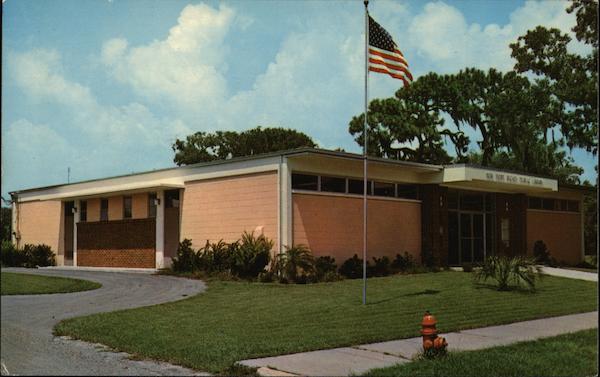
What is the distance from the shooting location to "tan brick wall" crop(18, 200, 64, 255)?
28.8 metres

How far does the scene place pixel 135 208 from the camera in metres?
25.3

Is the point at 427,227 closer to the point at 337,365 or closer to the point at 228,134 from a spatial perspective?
the point at 337,365

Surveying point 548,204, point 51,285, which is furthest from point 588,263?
point 51,285

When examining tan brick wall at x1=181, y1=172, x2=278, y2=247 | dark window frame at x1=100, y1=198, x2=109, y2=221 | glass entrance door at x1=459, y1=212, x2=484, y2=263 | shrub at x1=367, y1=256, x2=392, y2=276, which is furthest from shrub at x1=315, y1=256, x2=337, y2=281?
dark window frame at x1=100, y1=198, x2=109, y2=221

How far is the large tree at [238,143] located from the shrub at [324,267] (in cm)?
2602

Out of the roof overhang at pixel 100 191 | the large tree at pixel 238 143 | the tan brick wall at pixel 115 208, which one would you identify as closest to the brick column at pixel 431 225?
the roof overhang at pixel 100 191

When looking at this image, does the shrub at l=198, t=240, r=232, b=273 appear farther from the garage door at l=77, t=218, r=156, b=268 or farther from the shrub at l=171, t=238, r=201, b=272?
the garage door at l=77, t=218, r=156, b=268

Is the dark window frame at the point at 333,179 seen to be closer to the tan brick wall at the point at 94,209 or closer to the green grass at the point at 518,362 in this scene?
the tan brick wall at the point at 94,209

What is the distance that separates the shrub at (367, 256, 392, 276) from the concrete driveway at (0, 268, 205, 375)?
5603mm

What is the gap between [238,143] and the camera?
155 ft

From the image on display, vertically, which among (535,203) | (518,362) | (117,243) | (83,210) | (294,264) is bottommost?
(518,362)

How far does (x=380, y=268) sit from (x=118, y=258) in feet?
34.2

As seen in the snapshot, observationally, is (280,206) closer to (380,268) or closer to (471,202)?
(380,268)

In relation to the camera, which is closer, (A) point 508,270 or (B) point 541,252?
(A) point 508,270
